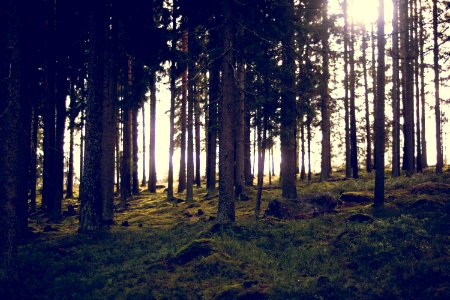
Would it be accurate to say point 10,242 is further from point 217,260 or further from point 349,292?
point 349,292

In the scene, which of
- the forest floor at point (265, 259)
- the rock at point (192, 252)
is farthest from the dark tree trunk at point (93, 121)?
the rock at point (192, 252)

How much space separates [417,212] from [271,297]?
7871 mm

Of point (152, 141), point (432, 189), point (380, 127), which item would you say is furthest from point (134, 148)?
point (432, 189)

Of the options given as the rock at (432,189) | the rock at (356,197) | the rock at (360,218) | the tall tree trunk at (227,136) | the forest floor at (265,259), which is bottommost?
the forest floor at (265,259)

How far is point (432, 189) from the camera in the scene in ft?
52.0

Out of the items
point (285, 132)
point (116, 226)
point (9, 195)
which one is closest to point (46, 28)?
→ point (116, 226)

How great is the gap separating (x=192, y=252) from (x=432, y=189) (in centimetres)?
1201

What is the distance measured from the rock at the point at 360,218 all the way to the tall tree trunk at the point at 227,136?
4451 millimetres

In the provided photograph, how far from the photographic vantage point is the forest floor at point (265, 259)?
7.78 metres

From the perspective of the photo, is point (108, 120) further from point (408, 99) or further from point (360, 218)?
point (408, 99)

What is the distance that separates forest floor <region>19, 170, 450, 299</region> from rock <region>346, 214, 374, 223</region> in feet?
0.13

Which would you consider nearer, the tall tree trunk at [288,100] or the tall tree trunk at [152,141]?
the tall tree trunk at [288,100]

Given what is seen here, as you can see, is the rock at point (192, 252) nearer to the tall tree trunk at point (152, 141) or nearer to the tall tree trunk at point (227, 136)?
the tall tree trunk at point (227, 136)

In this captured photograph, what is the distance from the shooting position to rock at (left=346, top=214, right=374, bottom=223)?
1226 cm
